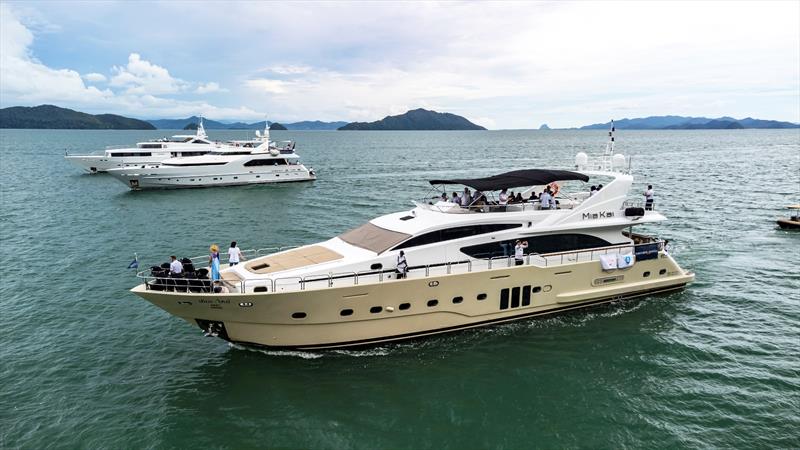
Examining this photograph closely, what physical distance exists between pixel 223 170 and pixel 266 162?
470 cm

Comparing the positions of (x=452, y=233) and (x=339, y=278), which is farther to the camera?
(x=452, y=233)

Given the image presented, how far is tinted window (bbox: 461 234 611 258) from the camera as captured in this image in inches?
606

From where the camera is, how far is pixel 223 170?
166 ft

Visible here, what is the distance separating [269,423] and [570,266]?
33.8ft

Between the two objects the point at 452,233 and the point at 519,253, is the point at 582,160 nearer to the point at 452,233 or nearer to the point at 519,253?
the point at 519,253

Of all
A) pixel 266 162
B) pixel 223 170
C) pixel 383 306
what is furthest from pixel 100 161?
pixel 383 306

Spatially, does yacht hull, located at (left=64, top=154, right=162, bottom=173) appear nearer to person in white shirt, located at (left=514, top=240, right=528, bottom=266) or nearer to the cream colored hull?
the cream colored hull

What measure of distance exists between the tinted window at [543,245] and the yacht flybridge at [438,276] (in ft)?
0.11

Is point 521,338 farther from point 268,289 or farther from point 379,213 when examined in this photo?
point 379,213

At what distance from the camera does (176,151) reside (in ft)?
179

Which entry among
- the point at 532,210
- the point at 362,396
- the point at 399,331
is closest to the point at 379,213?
the point at 532,210

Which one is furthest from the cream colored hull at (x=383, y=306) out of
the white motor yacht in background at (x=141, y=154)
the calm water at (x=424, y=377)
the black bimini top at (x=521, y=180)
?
the white motor yacht in background at (x=141, y=154)

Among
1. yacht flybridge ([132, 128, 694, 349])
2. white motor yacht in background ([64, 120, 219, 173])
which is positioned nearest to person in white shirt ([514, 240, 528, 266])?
yacht flybridge ([132, 128, 694, 349])

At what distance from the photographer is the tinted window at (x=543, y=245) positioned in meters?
15.4
